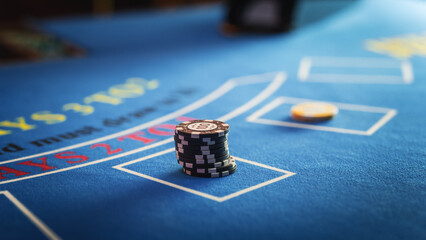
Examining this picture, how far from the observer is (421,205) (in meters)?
3.04

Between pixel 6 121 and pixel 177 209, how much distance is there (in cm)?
288

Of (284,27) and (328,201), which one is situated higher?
(284,27)

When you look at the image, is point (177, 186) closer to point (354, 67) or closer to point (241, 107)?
point (241, 107)

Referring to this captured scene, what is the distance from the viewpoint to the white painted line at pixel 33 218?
275cm

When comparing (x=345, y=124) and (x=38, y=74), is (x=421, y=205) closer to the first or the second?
(x=345, y=124)

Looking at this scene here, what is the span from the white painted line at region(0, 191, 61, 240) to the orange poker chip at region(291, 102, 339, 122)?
2.83m

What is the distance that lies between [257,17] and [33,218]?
797 cm

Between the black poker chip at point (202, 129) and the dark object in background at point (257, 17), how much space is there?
6513 mm

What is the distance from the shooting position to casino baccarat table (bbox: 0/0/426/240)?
2.89 metres

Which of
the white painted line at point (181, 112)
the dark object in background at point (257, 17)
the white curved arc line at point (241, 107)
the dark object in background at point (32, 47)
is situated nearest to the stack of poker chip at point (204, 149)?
the white curved arc line at point (241, 107)

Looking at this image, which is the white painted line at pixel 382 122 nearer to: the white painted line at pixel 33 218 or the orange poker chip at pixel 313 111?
the orange poker chip at pixel 313 111

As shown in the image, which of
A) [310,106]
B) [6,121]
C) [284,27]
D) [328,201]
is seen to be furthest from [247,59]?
[328,201]

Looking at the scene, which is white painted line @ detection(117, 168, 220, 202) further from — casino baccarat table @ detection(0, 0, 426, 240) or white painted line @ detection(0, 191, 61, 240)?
white painted line @ detection(0, 191, 61, 240)

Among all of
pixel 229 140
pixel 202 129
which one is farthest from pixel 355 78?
pixel 202 129
